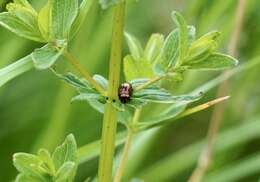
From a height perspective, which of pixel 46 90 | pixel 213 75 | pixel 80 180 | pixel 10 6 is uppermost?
pixel 213 75

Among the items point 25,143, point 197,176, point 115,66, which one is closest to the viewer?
point 115,66

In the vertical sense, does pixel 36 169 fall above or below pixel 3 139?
Result: below

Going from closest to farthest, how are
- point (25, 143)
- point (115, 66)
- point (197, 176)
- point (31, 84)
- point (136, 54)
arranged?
point (115, 66) → point (136, 54) → point (197, 176) → point (25, 143) → point (31, 84)

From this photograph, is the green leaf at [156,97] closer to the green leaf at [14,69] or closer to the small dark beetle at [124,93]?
the small dark beetle at [124,93]

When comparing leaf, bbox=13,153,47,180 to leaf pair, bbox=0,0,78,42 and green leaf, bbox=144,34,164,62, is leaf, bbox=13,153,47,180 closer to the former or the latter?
leaf pair, bbox=0,0,78,42

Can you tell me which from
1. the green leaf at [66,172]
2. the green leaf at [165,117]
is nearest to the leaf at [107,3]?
the green leaf at [66,172]

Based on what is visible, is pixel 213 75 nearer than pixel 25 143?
No

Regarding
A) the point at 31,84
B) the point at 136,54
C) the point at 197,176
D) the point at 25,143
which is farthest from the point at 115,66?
the point at 31,84

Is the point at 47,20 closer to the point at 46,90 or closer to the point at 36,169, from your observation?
the point at 36,169

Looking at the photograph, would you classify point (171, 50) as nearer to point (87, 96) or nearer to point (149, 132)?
point (87, 96)
